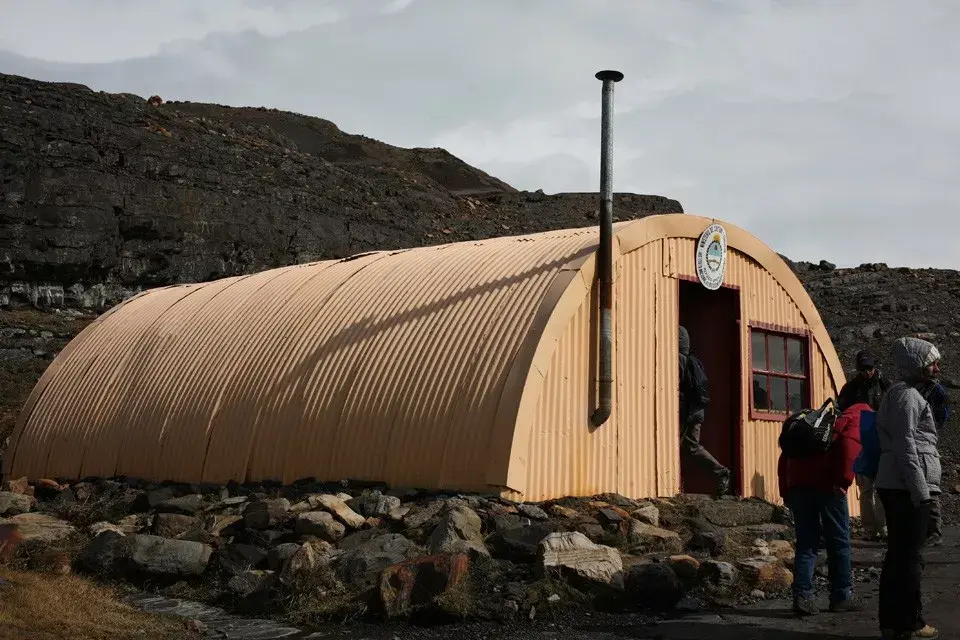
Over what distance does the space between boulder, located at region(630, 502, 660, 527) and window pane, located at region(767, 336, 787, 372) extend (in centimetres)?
367

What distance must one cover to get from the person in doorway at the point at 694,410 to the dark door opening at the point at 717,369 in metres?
0.60

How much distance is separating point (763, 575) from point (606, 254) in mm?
3676

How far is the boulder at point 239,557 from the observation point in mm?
8750

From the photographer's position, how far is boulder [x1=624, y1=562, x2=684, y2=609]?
7.52 m

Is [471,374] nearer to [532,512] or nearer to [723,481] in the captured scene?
[532,512]

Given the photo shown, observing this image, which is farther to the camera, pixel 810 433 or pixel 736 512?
pixel 736 512

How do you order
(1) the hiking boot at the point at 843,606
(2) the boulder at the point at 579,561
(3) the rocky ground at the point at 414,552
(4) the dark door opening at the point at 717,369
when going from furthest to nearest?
(4) the dark door opening at the point at 717,369 < (2) the boulder at the point at 579,561 < (3) the rocky ground at the point at 414,552 < (1) the hiking boot at the point at 843,606

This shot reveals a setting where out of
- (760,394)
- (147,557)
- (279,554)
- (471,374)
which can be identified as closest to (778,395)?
(760,394)

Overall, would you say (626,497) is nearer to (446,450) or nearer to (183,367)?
(446,450)

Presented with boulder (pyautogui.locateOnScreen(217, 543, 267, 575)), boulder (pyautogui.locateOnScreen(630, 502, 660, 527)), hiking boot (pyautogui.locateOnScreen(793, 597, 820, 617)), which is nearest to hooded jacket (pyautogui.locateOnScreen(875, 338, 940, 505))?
hiking boot (pyautogui.locateOnScreen(793, 597, 820, 617))

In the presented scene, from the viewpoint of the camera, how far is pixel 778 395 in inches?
502

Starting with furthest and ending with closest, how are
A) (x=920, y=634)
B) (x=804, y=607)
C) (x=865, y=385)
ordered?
(x=865, y=385) → (x=804, y=607) → (x=920, y=634)

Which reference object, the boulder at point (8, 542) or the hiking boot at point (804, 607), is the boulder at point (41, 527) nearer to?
the boulder at point (8, 542)

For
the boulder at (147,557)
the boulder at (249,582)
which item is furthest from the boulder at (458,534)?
the boulder at (147,557)
